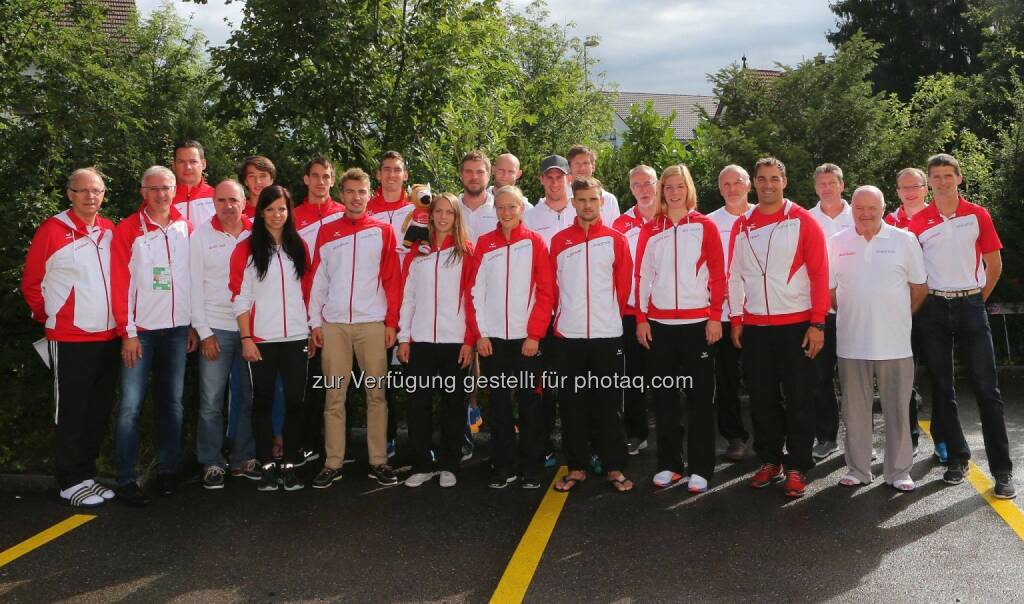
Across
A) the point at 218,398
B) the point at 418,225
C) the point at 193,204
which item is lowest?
the point at 218,398

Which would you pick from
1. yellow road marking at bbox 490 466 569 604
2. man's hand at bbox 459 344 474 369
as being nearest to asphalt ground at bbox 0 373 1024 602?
yellow road marking at bbox 490 466 569 604

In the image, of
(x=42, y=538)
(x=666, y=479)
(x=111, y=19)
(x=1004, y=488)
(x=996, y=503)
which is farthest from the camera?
(x=111, y=19)

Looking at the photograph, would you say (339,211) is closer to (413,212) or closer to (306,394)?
(413,212)

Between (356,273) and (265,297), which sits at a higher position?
(356,273)

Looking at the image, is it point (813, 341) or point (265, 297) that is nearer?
point (813, 341)

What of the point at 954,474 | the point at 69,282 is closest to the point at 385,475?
the point at 69,282

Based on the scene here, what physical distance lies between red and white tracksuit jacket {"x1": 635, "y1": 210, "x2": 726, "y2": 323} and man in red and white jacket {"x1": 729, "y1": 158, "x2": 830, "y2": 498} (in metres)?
0.27

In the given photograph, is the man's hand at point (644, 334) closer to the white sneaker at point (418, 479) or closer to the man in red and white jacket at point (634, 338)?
the man in red and white jacket at point (634, 338)

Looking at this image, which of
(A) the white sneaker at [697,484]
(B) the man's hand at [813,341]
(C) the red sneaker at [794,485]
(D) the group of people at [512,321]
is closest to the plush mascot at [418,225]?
(D) the group of people at [512,321]

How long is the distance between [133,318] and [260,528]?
1755mm

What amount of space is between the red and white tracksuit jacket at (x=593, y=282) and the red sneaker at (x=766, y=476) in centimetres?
134

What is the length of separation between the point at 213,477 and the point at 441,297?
2.08 metres

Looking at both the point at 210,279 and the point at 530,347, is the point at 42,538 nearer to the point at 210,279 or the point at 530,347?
the point at 210,279

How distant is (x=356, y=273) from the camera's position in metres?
5.91
